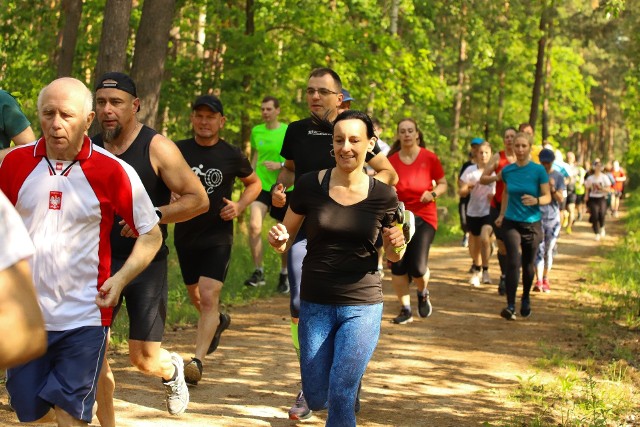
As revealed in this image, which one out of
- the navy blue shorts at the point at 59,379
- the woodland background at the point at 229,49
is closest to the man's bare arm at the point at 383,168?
the navy blue shorts at the point at 59,379

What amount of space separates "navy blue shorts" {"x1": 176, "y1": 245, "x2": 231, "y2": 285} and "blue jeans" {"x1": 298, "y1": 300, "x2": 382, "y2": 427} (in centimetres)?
250

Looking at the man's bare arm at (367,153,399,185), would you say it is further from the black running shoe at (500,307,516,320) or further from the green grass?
the black running shoe at (500,307,516,320)

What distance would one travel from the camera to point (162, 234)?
21.4 feet

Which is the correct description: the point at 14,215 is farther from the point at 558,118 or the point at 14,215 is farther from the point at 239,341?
the point at 558,118

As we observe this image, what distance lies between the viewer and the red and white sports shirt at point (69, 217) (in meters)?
4.79

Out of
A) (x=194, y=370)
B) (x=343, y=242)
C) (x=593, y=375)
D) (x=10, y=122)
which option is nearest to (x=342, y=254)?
(x=343, y=242)

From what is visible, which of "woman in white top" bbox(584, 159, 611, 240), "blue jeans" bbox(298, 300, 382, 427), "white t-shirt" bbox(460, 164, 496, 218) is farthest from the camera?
"woman in white top" bbox(584, 159, 611, 240)

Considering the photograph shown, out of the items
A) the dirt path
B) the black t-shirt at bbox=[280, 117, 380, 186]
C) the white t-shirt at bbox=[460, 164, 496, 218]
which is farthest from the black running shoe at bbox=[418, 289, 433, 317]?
the black t-shirt at bbox=[280, 117, 380, 186]

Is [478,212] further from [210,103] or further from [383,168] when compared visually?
[383,168]

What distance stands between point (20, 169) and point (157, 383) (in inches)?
145

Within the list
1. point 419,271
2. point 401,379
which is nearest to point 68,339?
point 401,379

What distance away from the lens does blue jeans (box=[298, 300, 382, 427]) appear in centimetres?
554

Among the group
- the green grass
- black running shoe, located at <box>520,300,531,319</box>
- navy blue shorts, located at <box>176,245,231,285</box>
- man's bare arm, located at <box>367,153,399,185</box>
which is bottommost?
the green grass

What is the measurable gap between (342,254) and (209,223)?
2682 mm
